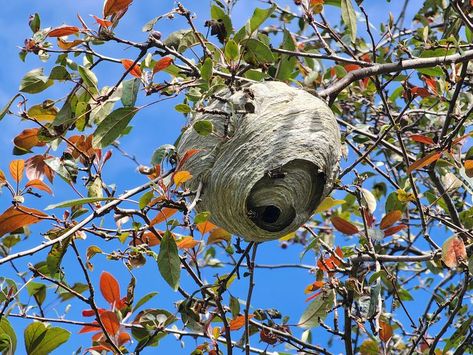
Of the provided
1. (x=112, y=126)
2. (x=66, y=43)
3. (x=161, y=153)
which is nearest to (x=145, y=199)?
(x=161, y=153)

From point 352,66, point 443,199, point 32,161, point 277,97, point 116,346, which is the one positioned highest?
point 352,66

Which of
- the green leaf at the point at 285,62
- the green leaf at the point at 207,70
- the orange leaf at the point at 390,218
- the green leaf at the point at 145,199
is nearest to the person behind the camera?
the green leaf at the point at 145,199

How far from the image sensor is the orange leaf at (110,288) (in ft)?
7.87

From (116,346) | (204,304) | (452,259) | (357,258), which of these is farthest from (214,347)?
(452,259)

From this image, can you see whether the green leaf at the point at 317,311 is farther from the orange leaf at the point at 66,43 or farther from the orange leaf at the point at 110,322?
the orange leaf at the point at 66,43

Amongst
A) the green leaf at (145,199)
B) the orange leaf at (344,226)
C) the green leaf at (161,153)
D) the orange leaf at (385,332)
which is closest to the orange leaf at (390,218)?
the orange leaf at (344,226)

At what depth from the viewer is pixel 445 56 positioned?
275cm

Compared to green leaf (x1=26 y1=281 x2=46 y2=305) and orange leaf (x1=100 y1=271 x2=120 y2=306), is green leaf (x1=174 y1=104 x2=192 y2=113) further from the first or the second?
green leaf (x1=26 y1=281 x2=46 y2=305)

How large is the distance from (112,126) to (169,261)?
19.1 inches

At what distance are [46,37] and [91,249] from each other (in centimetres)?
74

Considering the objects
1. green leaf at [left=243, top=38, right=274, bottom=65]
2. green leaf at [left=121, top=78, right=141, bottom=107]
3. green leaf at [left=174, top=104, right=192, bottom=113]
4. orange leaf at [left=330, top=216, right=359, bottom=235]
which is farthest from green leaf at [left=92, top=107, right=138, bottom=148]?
orange leaf at [left=330, top=216, right=359, bottom=235]

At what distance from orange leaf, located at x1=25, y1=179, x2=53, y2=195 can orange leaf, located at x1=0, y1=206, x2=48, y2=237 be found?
0.52 feet

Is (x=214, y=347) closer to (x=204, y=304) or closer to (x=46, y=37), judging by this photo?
(x=204, y=304)

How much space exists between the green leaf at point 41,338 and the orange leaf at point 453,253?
126cm
